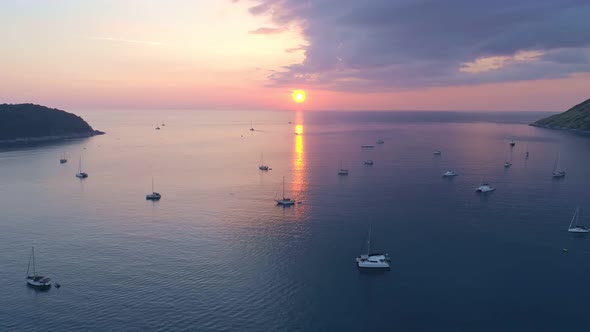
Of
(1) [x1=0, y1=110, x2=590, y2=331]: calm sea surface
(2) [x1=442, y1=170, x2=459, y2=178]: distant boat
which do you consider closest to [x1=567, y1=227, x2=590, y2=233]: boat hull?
(1) [x1=0, y1=110, x2=590, y2=331]: calm sea surface

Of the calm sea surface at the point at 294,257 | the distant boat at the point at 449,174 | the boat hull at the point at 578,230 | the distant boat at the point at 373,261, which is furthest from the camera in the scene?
the distant boat at the point at 449,174

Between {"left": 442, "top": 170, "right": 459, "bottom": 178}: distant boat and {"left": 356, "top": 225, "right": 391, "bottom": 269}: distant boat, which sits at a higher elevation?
{"left": 442, "top": 170, "right": 459, "bottom": 178}: distant boat

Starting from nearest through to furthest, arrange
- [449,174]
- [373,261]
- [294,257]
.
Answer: [373,261] → [294,257] → [449,174]

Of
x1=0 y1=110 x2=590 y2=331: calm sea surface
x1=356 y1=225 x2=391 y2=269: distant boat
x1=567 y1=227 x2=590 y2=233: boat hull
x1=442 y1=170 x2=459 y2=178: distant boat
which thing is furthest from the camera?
x1=442 y1=170 x2=459 y2=178: distant boat

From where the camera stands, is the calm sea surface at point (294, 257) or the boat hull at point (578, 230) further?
the boat hull at point (578, 230)

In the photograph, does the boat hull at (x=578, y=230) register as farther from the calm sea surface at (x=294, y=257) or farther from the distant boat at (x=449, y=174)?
the distant boat at (x=449, y=174)

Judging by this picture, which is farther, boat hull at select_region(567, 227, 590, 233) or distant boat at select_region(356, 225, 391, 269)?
boat hull at select_region(567, 227, 590, 233)

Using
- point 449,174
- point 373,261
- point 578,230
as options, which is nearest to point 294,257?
point 373,261

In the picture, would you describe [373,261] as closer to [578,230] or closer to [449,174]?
[578,230]

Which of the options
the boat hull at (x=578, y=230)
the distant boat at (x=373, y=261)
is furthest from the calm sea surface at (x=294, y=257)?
the boat hull at (x=578, y=230)

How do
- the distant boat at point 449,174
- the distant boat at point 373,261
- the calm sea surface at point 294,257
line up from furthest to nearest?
the distant boat at point 449,174 → the distant boat at point 373,261 → the calm sea surface at point 294,257

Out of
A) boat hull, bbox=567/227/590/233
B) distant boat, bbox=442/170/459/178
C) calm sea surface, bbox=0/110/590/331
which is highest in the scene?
distant boat, bbox=442/170/459/178

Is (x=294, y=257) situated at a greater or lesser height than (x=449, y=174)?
lesser

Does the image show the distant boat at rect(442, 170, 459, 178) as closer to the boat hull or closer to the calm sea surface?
the calm sea surface
